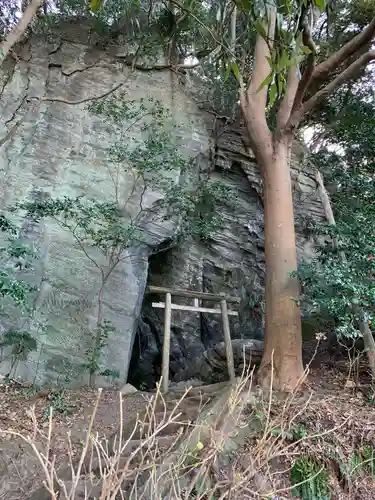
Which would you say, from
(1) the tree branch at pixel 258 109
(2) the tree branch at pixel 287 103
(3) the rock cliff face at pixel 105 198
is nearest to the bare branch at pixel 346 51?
(2) the tree branch at pixel 287 103

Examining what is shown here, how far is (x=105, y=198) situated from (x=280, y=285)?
5.51 meters

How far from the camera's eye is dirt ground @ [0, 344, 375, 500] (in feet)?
12.0

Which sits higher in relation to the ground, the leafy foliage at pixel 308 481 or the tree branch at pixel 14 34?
the tree branch at pixel 14 34

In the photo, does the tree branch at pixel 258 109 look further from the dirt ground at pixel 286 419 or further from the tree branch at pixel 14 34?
the dirt ground at pixel 286 419

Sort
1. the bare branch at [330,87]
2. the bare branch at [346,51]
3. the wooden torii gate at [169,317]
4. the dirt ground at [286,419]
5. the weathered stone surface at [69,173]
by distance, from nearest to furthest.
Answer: the dirt ground at [286,419]
the bare branch at [346,51]
the bare branch at [330,87]
the wooden torii gate at [169,317]
the weathered stone surface at [69,173]

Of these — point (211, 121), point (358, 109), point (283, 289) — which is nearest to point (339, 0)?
point (358, 109)

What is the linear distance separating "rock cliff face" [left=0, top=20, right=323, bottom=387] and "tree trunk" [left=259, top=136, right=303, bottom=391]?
3996 mm

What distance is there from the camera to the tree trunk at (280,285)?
15.4 feet

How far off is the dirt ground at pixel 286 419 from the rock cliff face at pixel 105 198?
2099 millimetres

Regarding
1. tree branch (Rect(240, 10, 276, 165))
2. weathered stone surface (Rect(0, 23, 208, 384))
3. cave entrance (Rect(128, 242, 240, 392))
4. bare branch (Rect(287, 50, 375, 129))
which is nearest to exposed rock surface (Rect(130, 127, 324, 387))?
cave entrance (Rect(128, 242, 240, 392))

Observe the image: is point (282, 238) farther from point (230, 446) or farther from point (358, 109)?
point (358, 109)

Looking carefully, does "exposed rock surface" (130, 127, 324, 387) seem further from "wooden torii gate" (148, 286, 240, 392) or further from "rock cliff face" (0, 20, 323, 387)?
"wooden torii gate" (148, 286, 240, 392)

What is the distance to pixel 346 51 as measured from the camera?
16.7ft

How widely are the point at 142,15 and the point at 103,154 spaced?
3.88 metres
